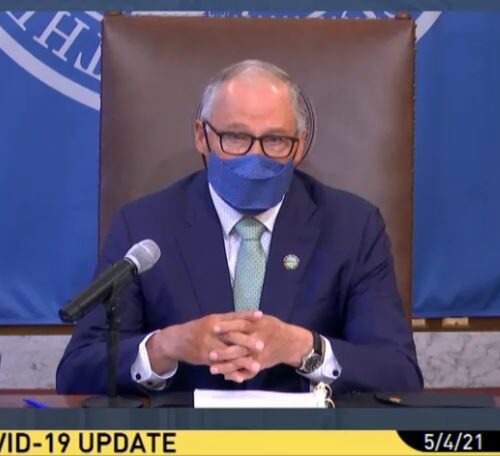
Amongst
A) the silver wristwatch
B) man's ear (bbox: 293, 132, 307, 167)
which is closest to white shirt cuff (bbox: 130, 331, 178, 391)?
the silver wristwatch

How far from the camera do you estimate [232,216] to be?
1889 millimetres

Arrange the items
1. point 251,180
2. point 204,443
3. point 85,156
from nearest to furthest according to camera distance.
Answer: point 204,443, point 251,180, point 85,156

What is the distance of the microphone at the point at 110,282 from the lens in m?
1.24

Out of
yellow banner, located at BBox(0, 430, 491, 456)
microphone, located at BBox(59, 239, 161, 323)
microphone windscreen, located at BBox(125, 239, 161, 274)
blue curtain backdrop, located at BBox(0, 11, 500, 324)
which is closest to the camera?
yellow banner, located at BBox(0, 430, 491, 456)

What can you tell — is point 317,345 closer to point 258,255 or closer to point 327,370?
point 327,370

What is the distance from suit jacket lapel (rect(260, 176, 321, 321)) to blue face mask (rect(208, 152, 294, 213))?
67 millimetres

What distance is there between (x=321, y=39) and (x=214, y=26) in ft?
0.65

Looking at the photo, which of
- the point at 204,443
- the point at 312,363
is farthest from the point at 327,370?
the point at 204,443

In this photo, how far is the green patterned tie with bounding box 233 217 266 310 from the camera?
1.86m

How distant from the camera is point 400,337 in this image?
1813mm

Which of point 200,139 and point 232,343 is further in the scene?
point 200,139

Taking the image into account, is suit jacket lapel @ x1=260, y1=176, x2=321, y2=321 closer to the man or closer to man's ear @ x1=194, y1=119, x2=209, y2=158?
the man

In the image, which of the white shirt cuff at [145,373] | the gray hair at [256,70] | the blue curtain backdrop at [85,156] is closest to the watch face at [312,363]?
the white shirt cuff at [145,373]

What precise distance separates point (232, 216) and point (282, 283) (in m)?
0.14
